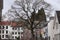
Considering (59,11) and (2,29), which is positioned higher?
(59,11)

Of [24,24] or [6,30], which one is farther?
[6,30]

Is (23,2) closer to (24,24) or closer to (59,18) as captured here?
(24,24)

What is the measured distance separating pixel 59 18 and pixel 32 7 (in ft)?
15.3

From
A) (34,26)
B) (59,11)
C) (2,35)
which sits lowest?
(2,35)

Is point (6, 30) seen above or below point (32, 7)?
below

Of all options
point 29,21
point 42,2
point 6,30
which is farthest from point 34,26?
point 6,30

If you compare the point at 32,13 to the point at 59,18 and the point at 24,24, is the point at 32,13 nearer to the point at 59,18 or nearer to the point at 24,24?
the point at 24,24

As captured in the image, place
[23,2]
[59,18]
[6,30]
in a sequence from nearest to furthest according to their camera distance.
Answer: [59,18], [23,2], [6,30]

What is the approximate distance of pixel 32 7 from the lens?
3578 cm

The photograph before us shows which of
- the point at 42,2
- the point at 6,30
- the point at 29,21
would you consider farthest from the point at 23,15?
the point at 6,30

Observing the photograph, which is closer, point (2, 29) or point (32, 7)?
point (32, 7)

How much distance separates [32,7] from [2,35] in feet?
128

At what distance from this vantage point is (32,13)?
116 ft

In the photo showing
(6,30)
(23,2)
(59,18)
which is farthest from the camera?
(6,30)
